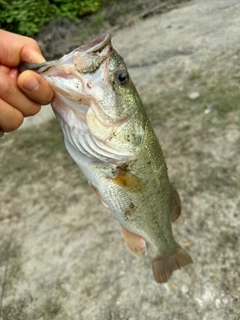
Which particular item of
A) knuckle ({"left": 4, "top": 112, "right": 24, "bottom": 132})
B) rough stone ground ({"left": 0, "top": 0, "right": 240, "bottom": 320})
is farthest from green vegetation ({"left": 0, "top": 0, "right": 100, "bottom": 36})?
knuckle ({"left": 4, "top": 112, "right": 24, "bottom": 132})

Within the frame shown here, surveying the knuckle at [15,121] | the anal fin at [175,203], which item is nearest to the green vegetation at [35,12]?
the anal fin at [175,203]

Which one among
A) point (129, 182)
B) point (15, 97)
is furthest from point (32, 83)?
point (129, 182)

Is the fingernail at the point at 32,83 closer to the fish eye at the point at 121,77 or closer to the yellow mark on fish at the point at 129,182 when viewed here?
the fish eye at the point at 121,77

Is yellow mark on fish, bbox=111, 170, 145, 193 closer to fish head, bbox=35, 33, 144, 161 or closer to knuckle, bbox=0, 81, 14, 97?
fish head, bbox=35, 33, 144, 161

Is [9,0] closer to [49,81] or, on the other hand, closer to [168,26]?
[168,26]

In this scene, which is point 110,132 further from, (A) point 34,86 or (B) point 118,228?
(B) point 118,228
